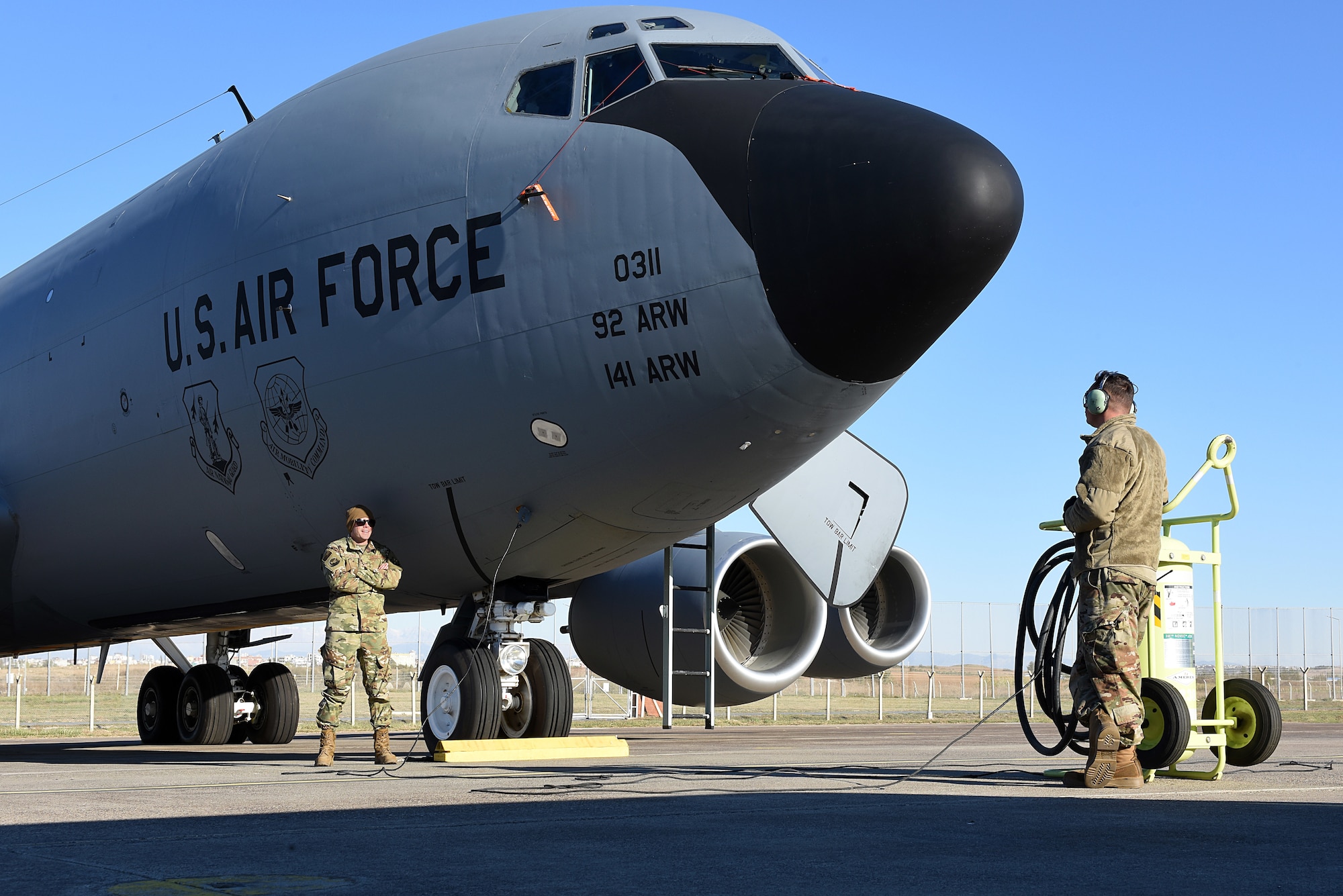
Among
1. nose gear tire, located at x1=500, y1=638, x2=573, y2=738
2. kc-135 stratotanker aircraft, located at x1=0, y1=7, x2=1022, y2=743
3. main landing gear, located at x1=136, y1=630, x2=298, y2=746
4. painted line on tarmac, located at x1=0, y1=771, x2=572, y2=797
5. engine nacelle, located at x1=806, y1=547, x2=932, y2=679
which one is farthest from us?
engine nacelle, located at x1=806, y1=547, x2=932, y2=679

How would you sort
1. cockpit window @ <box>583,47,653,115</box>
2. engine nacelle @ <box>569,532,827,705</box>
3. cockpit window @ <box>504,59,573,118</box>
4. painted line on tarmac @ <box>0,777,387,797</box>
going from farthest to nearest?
1. engine nacelle @ <box>569,532,827,705</box>
2. cockpit window @ <box>504,59,573,118</box>
3. cockpit window @ <box>583,47,653,115</box>
4. painted line on tarmac @ <box>0,777,387,797</box>

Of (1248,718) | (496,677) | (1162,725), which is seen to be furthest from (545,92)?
(1248,718)

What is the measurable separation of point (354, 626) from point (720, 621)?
500cm

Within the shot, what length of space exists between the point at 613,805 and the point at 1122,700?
8.57ft

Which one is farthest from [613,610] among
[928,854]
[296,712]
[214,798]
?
[928,854]

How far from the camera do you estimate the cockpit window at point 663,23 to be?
859 cm

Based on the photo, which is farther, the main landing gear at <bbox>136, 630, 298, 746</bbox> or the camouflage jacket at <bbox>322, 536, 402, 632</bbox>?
the main landing gear at <bbox>136, 630, 298, 746</bbox>

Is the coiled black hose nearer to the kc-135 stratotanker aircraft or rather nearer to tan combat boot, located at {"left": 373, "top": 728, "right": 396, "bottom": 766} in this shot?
the kc-135 stratotanker aircraft

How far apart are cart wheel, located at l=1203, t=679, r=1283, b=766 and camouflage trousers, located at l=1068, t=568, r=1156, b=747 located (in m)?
1.29

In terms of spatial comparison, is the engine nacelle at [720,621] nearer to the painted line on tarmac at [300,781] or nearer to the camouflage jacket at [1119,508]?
the painted line on tarmac at [300,781]

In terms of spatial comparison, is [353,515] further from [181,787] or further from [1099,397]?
[1099,397]

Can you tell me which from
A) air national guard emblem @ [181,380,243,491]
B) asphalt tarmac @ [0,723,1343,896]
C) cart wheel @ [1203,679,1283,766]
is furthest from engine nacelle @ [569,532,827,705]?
cart wheel @ [1203,679,1283,766]

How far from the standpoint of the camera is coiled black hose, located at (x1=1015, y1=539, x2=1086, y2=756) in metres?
7.45

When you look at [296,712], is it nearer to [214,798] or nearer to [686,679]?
[686,679]
